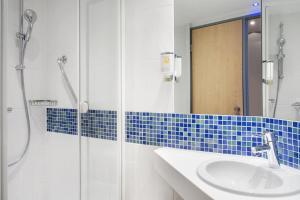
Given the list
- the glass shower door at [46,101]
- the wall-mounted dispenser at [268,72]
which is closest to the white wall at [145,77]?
the glass shower door at [46,101]

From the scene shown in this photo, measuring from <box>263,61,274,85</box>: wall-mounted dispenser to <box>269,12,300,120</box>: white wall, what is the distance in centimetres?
6

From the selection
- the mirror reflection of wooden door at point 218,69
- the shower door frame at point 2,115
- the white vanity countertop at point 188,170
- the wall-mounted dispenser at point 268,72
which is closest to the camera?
the white vanity countertop at point 188,170

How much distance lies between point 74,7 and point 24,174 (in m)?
1.42

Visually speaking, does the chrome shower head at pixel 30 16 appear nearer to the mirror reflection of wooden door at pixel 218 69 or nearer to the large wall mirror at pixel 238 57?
the large wall mirror at pixel 238 57

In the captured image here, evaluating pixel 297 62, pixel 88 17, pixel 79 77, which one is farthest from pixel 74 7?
pixel 297 62

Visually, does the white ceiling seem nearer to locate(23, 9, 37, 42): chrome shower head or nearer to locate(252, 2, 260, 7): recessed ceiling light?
locate(252, 2, 260, 7): recessed ceiling light

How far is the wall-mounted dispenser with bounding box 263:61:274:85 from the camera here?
112 cm

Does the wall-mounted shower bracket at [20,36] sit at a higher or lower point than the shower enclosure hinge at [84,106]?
higher

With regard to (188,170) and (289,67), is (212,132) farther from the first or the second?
(289,67)

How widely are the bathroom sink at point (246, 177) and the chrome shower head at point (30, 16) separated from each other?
66.1 inches

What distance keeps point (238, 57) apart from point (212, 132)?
0.48 metres

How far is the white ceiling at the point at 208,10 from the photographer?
1.22 meters

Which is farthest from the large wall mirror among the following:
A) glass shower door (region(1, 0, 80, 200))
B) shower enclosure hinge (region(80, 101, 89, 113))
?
glass shower door (region(1, 0, 80, 200))

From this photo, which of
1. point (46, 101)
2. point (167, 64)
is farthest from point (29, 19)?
point (167, 64)
